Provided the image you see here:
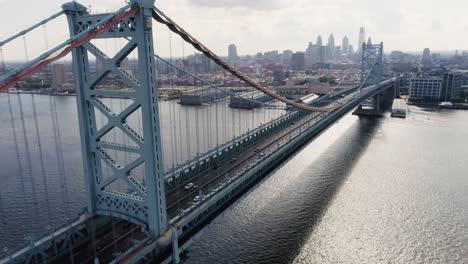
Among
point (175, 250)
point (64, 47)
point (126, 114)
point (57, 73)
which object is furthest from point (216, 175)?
point (57, 73)

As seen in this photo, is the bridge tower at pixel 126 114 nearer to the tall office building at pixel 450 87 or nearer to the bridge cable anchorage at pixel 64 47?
the bridge cable anchorage at pixel 64 47

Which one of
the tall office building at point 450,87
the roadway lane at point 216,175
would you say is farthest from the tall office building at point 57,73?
the tall office building at point 450,87

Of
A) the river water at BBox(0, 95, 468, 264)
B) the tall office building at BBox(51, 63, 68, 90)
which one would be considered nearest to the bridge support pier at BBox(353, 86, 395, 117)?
the river water at BBox(0, 95, 468, 264)

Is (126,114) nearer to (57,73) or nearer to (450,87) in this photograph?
(57,73)

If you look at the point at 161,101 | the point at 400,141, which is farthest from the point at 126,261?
the point at 161,101

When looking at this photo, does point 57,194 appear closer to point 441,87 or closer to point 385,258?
point 385,258
